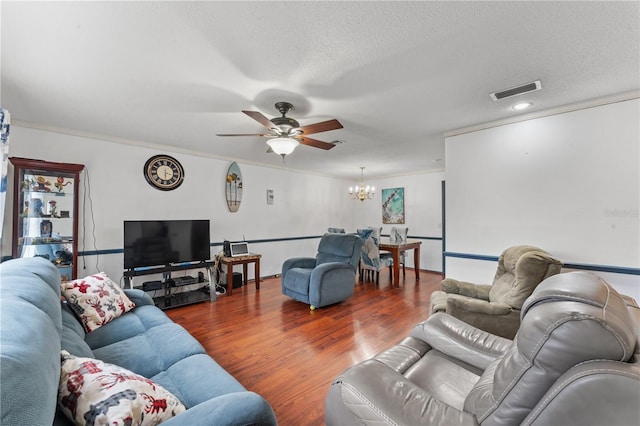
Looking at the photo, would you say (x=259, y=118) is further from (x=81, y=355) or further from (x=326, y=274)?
(x=326, y=274)

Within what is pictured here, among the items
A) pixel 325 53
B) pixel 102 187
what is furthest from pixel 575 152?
pixel 102 187

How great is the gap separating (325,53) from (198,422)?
2.05 m

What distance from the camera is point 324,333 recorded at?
2.87 meters

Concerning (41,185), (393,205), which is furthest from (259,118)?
(393,205)

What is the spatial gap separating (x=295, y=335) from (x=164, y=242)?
7.74ft

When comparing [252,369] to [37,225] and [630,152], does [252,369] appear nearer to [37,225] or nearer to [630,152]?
[37,225]

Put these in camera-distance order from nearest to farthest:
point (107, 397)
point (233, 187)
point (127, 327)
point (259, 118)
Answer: point (107, 397), point (127, 327), point (259, 118), point (233, 187)

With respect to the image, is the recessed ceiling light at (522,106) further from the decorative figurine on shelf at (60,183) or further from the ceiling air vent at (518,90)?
the decorative figurine on shelf at (60,183)

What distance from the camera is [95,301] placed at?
80.9 inches

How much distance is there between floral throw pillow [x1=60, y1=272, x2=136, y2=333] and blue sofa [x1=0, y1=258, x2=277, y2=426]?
6 cm

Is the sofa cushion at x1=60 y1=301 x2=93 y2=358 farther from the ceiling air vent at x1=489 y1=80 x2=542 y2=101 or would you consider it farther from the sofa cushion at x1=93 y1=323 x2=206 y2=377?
the ceiling air vent at x1=489 y1=80 x2=542 y2=101

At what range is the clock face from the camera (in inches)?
157

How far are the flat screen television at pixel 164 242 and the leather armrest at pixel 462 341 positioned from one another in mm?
3420

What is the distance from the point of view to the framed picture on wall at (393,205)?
21.6 feet
